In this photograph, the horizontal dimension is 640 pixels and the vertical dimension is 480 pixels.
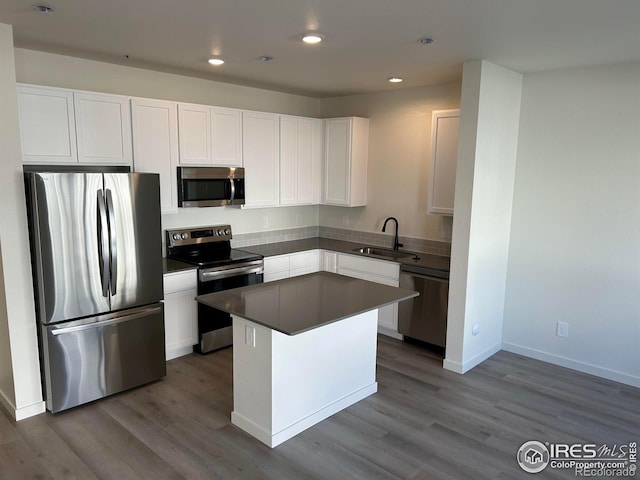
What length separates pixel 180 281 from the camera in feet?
13.4

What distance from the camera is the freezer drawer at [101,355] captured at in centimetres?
323

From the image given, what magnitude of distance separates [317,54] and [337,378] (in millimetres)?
2424

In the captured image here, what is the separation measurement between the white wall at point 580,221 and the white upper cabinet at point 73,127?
3.54 m

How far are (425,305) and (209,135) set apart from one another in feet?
8.63

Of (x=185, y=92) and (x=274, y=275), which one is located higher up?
(x=185, y=92)

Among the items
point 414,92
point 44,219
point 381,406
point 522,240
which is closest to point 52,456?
point 44,219

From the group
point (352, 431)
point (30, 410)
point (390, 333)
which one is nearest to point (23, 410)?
point (30, 410)

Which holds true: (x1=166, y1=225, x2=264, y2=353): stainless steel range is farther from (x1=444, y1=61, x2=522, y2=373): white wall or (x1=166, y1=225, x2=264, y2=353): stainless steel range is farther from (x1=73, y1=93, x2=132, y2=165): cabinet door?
(x1=444, y1=61, x2=522, y2=373): white wall

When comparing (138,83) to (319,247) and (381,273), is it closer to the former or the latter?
(319,247)

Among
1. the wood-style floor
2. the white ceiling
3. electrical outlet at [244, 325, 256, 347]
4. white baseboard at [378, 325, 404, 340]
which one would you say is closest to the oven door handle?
the wood-style floor

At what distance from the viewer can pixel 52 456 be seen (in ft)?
9.25

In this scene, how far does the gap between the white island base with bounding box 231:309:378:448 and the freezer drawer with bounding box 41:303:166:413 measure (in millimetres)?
941

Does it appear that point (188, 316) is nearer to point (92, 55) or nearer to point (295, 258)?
point (295, 258)

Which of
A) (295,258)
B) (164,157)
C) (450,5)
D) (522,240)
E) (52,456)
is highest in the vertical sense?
(450,5)
